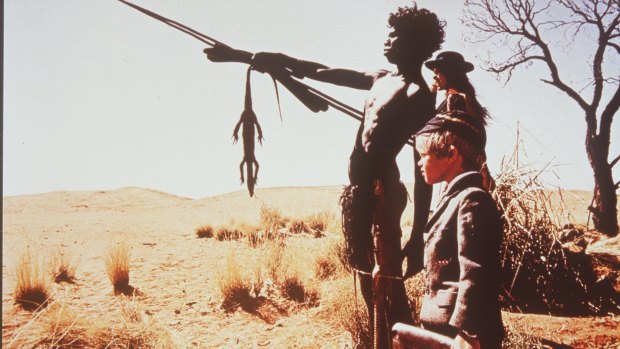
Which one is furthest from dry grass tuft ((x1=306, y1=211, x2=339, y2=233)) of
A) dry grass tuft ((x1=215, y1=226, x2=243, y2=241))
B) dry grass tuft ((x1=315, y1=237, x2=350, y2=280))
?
→ dry grass tuft ((x1=315, y1=237, x2=350, y2=280))

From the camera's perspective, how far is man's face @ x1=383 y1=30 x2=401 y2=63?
2166mm

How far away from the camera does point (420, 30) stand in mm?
2158

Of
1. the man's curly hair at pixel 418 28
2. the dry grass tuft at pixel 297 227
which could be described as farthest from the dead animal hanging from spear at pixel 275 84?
the dry grass tuft at pixel 297 227

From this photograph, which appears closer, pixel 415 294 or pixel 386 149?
pixel 386 149

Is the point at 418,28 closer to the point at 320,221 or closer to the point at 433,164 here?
the point at 433,164

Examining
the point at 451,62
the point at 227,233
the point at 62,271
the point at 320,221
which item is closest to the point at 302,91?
the point at 451,62

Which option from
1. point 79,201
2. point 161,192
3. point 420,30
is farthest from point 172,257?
point 161,192

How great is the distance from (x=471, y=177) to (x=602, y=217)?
10344 millimetres

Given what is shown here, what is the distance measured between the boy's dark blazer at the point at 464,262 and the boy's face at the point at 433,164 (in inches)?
2.6

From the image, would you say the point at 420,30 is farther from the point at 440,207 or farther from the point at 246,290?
the point at 246,290

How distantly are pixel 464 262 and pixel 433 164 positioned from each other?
1.37 feet

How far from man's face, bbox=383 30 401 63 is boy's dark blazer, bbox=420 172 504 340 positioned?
1.07m

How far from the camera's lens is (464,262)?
1236mm

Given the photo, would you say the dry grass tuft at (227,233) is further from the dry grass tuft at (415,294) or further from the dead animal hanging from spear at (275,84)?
the dead animal hanging from spear at (275,84)
